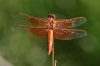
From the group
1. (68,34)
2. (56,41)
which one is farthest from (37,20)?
(56,41)

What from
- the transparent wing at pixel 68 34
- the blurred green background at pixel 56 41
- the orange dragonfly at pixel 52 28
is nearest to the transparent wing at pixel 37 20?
the orange dragonfly at pixel 52 28

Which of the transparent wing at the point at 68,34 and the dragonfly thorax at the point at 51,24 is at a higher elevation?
the dragonfly thorax at the point at 51,24

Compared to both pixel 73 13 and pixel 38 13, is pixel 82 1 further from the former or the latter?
pixel 38 13

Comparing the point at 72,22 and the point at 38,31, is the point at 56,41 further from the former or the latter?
the point at 38,31

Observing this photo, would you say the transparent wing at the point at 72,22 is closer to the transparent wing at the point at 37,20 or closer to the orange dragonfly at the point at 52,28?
the orange dragonfly at the point at 52,28

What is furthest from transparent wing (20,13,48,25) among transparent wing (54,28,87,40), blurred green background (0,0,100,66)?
blurred green background (0,0,100,66)

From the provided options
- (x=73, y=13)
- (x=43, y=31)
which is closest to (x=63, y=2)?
(x=73, y=13)

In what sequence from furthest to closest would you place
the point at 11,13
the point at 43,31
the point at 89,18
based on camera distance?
the point at 11,13
the point at 89,18
the point at 43,31

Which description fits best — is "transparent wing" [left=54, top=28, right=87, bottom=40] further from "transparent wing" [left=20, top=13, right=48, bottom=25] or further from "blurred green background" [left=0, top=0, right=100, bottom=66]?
"blurred green background" [left=0, top=0, right=100, bottom=66]
